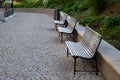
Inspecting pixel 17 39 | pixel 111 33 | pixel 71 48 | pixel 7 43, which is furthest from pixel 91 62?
pixel 17 39

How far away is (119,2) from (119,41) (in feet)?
18.0

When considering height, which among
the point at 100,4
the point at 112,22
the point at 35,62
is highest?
the point at 100,4

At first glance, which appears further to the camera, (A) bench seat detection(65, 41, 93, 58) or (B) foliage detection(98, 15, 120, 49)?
(B) foliage detection(98, 15, 120, 49)

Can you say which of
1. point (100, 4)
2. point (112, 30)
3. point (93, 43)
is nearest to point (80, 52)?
point (93, 43)

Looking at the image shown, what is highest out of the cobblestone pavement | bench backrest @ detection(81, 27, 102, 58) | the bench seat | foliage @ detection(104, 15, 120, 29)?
foliage @ detection(104, 15, 120, 29)

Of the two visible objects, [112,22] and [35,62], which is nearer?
[35,62]

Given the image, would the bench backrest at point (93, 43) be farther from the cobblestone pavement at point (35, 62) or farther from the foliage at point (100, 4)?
the foliage at point (100, 4)

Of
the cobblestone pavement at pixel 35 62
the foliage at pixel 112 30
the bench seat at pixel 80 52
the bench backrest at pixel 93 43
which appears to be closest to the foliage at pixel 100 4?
the foliage at pixel 112 30

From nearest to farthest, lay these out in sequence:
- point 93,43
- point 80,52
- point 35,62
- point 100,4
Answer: point 93,43, point 80,52, point 35,62, point 100,4

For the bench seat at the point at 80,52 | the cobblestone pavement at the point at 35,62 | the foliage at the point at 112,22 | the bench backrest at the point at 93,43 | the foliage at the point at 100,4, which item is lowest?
the cobblestone pavement at the point at 35,62

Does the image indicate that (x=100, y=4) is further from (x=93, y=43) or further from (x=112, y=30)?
(x=93, y=43)

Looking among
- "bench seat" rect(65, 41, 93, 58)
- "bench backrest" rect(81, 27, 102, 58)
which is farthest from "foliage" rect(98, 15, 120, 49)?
"bench backrest" rect(81, 27, 102, 58)

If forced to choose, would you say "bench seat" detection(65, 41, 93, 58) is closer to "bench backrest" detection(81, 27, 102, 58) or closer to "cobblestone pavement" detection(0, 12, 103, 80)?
"bench backrest" detection(81, 27, 102, 58)

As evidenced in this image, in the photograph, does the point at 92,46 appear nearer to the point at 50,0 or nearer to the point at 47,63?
the point at 47,63
